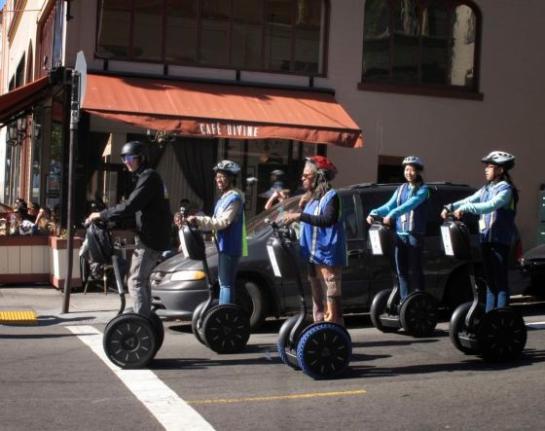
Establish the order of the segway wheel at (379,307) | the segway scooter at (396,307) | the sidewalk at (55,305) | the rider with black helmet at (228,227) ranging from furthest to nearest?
the sidewalk at (55,305) < the segway wheel at (379,307) < the segway scooter at (396,307) < the rider with black helmet at (228,227)

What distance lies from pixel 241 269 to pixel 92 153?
6.63 m

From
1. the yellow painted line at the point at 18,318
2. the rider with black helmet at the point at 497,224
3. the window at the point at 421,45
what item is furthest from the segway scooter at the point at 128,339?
the window at the point at 421,45

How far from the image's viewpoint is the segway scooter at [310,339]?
7180 mm

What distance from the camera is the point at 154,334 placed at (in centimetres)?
774

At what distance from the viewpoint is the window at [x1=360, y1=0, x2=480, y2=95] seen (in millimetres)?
17141

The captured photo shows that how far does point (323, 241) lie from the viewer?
7.50 meters

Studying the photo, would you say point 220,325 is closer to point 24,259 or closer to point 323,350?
point 323,350

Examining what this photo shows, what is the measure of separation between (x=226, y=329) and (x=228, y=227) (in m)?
0.94

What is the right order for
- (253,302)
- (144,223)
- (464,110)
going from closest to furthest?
(144,223) < (253,302) < (464,110)

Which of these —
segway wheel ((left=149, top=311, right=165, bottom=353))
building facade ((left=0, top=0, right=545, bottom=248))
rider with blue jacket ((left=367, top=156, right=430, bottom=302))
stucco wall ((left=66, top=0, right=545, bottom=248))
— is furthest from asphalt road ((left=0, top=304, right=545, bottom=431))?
stucco wall ((left=66, top=0, right=545, bottom=248))

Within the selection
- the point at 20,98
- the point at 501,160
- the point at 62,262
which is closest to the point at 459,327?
the point at 501,160

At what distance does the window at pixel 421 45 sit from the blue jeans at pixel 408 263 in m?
8.10

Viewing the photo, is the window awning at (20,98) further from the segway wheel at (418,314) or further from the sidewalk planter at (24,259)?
the segway wheel at (418,314)

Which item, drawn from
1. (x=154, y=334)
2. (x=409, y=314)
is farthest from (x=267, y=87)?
(x=154, y=334)
